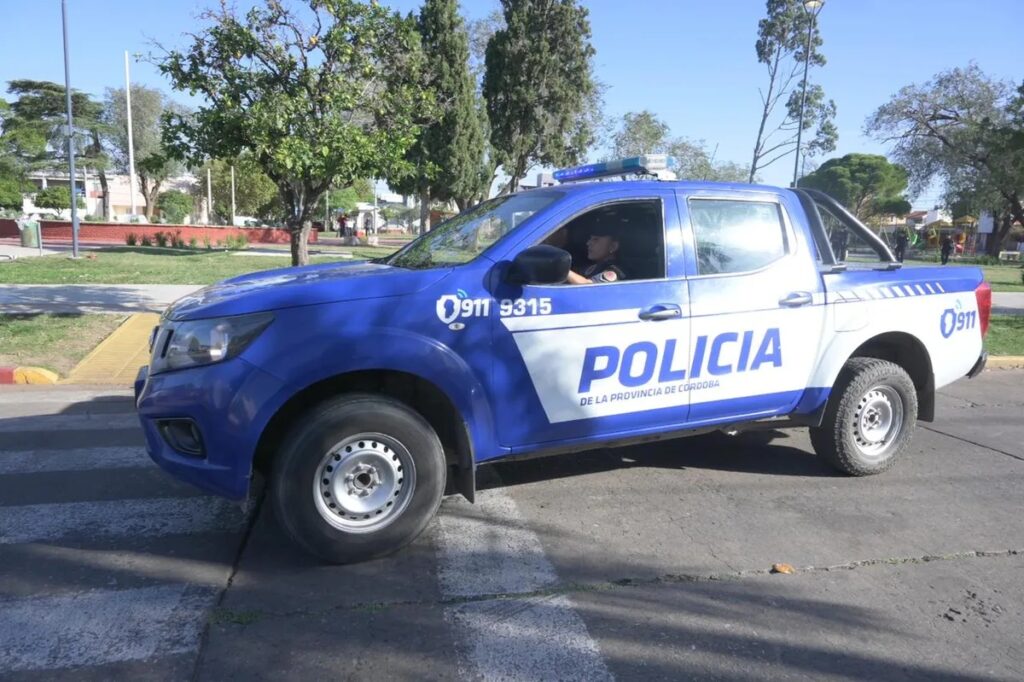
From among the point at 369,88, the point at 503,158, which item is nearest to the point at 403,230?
the point at 503,158

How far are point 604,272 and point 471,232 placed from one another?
2.80 feet

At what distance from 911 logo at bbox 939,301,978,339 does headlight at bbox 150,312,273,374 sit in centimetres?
458

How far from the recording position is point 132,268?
18.8 m

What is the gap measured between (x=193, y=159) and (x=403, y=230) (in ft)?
255

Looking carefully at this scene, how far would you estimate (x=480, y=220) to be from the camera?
15.0 ft

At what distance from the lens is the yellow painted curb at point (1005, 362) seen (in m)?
9.64

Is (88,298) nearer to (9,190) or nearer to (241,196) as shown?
(9,190)

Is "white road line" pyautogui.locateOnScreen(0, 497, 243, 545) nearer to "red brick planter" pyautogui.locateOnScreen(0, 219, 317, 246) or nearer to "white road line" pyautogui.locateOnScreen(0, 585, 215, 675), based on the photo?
"white road line" pyautogui.locateOnScreen(0, 585, 215, 675)

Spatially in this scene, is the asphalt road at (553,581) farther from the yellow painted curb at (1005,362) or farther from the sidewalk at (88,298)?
the sidewalk at (88,298)

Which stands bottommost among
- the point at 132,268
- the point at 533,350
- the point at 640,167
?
the point at 533,350

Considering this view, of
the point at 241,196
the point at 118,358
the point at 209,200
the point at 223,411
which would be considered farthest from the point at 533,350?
the point at 209,200

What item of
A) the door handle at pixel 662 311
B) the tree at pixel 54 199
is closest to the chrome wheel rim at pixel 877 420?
the door handle at pixel 662 311

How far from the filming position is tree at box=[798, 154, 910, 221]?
70.9 metres

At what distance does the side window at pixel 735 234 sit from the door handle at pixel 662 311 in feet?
1.12
